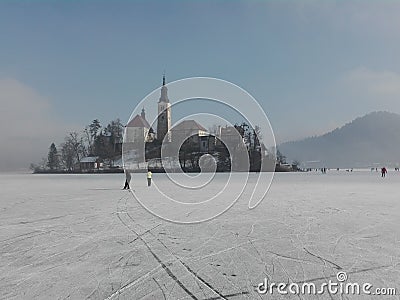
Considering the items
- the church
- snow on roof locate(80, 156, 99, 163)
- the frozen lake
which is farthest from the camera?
snow on roof locate(80, 156, 99, 163)

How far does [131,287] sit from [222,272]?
132 centimetres

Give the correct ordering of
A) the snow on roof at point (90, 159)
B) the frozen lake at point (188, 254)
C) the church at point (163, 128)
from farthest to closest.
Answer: the snow on roof at point (90, 159) → the church at point (163, 128) → the frozen lake at point (188, 254)

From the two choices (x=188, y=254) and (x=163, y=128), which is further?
(x=163, y=128)

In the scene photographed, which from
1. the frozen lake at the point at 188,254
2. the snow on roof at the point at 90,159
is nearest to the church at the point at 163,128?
the frozen lake at the point at 188,254

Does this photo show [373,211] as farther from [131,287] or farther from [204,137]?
[204,137]

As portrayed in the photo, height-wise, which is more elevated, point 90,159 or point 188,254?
point 90,159

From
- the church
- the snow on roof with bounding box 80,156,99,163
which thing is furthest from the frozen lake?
the snow on roof with bounding box 80,156,99,163

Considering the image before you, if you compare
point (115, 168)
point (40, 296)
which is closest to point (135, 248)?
point (40, 296)

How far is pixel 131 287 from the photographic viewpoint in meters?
4.38

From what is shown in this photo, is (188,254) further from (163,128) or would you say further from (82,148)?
(82,148)

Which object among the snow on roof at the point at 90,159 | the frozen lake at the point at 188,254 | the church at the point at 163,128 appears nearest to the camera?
the frozen lake at the point at 188,254

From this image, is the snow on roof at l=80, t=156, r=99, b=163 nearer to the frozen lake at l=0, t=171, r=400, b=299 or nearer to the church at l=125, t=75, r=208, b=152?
the church at l=125, t=75, r=208, b=152

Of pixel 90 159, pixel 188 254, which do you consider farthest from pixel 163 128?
pixel 90 159

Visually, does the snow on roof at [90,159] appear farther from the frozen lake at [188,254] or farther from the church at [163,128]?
the frozen lake at [188,254]
